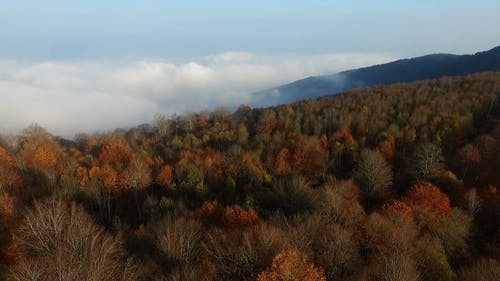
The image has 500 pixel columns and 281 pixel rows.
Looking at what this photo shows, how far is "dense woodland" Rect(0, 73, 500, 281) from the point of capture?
4522 centimetres

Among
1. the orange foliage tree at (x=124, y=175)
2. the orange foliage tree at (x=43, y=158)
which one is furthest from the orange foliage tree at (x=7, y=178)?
the orange foliage tree at (x=124, y=175)

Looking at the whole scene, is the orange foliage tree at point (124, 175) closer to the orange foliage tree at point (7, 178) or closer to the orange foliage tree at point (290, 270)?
the orange foliage tree at point (7, 178)

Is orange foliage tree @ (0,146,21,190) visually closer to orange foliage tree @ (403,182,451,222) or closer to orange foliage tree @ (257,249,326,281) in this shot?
orange foliage tree @ (257,249,326,281)

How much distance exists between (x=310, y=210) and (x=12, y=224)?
4590 cm

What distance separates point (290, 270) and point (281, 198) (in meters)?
42.8

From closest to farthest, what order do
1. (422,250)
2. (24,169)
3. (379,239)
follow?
(422,250) → (379,239) → (24,169)

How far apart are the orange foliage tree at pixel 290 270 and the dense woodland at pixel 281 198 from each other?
0.13 m

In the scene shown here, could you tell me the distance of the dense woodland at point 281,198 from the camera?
45219 millimetres

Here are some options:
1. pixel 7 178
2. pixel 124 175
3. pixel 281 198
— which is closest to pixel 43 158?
pixel 7 178

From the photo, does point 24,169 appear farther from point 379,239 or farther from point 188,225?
point 379,239

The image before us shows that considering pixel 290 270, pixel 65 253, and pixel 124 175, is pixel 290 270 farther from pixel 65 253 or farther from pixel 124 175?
pixel 124 175

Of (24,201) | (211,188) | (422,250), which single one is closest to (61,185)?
(24,201)

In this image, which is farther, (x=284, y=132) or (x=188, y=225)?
(x=284, y=132)

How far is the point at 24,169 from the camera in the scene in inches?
4181
